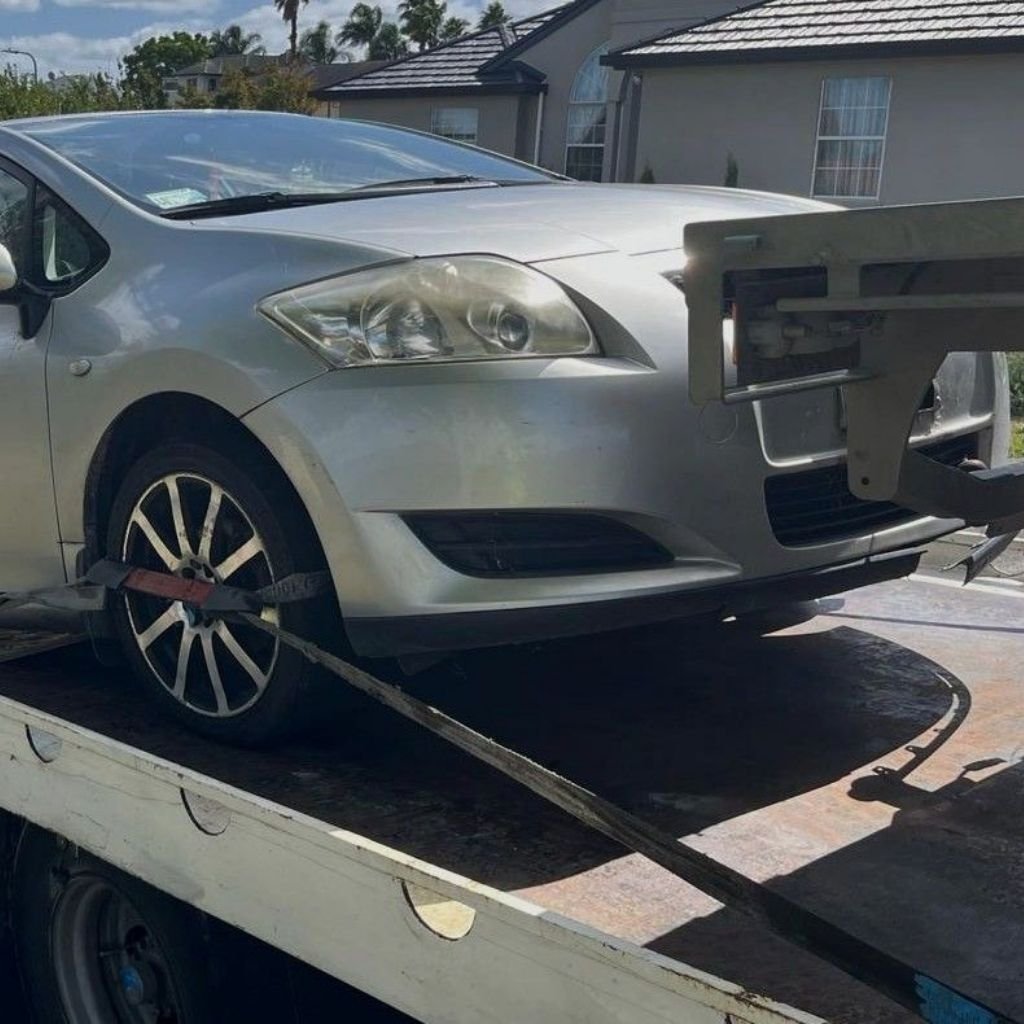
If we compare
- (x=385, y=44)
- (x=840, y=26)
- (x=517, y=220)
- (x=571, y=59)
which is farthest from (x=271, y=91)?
(x=385, y=44)

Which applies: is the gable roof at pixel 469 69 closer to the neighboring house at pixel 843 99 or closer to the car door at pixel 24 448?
the neighboring house at pixel 843 99

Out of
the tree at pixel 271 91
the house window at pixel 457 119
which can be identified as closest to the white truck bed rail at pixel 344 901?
the house window at pixel 457 119

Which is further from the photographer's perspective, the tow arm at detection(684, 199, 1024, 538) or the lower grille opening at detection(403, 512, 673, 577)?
the lower grille opening at detection(403, 512, 673, 577)

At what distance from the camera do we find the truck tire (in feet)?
8.45

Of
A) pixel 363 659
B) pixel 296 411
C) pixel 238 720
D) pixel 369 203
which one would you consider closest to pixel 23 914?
pixel 238 720

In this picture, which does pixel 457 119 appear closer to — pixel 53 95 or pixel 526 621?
pixel 53 95

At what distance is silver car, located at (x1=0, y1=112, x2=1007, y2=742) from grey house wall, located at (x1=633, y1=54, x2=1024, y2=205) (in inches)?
572

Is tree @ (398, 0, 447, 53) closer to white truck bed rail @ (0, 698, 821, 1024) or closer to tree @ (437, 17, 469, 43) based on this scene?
tree @ (437, 17, 469, 43)

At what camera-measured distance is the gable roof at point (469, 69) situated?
2484cm

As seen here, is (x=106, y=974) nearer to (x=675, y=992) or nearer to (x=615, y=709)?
(x=615, y=709)

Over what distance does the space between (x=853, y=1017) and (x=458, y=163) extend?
2.76m

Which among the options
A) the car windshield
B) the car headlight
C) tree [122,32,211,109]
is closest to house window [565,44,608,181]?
the car windshield

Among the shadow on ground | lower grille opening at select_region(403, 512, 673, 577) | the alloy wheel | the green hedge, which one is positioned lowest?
the green hedge

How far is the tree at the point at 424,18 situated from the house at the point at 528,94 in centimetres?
4548
